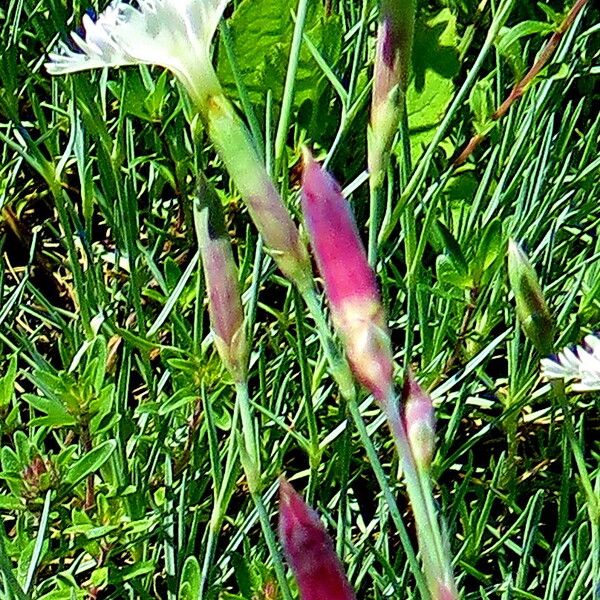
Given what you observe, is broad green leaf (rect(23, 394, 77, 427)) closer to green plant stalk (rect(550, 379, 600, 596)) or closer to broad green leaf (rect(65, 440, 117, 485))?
broad green leaf (rect(65, 440, 117, 485))

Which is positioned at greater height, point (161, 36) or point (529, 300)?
point (161, 36)

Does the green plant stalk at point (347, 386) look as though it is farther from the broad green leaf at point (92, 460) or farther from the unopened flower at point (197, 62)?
the broad green leaf at point (92, 460)

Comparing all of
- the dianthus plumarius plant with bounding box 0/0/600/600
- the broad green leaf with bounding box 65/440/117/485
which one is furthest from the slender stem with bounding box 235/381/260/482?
the broad green leaf with bounding box 65/440/117/485

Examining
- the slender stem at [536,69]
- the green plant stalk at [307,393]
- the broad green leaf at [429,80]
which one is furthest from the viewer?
the broad green leaf at [429,80]

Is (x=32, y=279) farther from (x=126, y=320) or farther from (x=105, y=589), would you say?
(x=105, y=589)

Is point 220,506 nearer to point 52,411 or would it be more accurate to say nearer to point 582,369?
point 52,411

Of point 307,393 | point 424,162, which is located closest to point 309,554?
point 307,393

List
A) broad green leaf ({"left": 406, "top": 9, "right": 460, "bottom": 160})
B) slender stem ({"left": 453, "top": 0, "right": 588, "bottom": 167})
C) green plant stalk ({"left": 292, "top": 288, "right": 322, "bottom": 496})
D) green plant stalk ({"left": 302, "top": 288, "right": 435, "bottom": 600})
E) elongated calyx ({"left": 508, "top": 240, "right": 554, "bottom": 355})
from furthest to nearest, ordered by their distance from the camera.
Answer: broad green leaf ({"left": 406, "top": 9, "right": 460, "bottom": 160}) → slender stem ({"left": 453, "top": 0, "right": 588, "bottom": 167}) → green plant stalk ({"left": 292, "top": 288, "right": 322, "bottom": 496}) → elongated calyx ({"left": 508, "top": 240, "right": 554, "bottom": 355}) → green plant stalk ({"left": 302, "top": 288, "right": 435, "bottom": 600})

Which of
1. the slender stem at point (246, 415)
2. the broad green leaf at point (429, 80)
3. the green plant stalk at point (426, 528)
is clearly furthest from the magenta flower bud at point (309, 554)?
the broad green leaf at point (429, 80)
